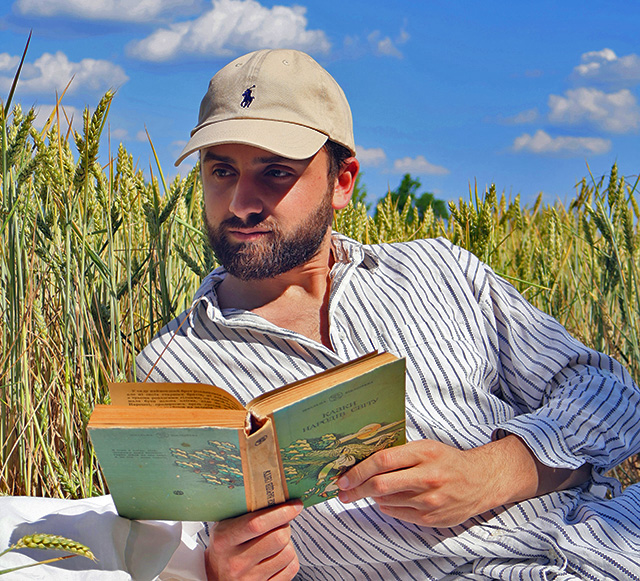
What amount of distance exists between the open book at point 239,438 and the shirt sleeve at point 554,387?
40 centimetres

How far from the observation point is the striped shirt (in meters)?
1.09

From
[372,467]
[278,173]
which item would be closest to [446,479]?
[372,467]

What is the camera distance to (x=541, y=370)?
51.4 inches

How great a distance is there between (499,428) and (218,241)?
64 cm

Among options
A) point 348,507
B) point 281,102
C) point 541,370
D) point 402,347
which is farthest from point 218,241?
point 541,370

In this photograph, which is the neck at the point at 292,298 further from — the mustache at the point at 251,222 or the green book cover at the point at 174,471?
the green book cover at the point at 174,471

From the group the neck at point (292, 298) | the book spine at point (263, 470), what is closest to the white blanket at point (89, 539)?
the book spine at point (263, 470)

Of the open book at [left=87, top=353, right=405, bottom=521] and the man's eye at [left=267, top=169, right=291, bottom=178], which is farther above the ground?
the man's eye at [left=267, top=169, right=291, bottom=178]

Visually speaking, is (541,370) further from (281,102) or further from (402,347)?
(281,102)

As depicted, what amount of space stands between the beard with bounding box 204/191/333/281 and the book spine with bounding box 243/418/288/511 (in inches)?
20.6

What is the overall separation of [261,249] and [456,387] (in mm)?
461

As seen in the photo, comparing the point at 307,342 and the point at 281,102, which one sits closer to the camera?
the point at 307,342

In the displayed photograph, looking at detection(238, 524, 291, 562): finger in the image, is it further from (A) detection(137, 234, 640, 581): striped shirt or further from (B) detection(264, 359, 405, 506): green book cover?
(A) detection(137, 234, 640, 581): striped shirt

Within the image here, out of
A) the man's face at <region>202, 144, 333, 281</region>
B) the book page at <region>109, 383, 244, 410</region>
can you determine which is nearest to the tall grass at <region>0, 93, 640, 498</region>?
the man's face at <region>202, 144, 333, 281</region>
